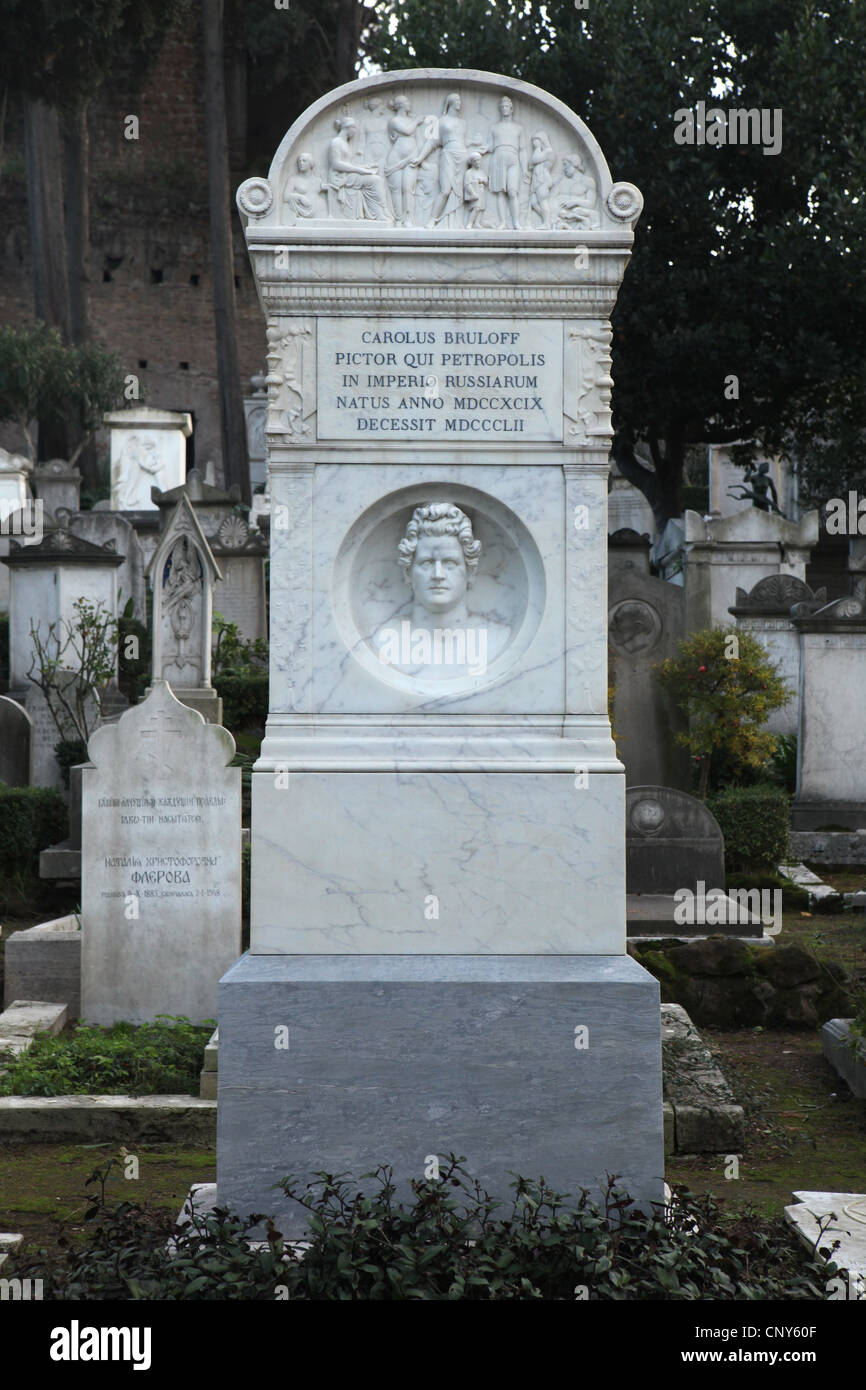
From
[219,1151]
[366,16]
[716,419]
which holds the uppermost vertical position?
[366,16]

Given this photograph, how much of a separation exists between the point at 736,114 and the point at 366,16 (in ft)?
57.3

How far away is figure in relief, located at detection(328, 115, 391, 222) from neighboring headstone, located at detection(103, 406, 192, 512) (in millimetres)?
20991

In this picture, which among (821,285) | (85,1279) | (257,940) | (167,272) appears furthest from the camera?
(167,272)

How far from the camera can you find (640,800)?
929 centimetres

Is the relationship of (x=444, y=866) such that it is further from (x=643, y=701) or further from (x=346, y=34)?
(x=346, y=34)

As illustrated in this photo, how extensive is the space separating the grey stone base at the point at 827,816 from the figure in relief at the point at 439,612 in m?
8.31

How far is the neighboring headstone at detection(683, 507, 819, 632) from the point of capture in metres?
15.7

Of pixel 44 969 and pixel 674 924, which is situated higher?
pixel 44 969

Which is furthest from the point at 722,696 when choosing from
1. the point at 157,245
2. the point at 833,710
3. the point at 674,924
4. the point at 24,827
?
the point at 157,245

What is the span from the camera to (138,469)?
80.5 ft

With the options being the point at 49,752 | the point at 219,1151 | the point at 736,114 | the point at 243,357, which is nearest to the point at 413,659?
the point at 219,1151

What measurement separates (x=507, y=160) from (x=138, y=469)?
21.4 m

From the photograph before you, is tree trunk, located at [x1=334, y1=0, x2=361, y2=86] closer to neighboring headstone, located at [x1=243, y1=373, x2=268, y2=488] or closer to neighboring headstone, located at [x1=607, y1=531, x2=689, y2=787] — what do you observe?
neighboring headstone, located at [x1=243, y1=373, x2=268, y2=488]

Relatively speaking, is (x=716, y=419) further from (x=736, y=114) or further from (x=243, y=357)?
(x=243, y=357)
